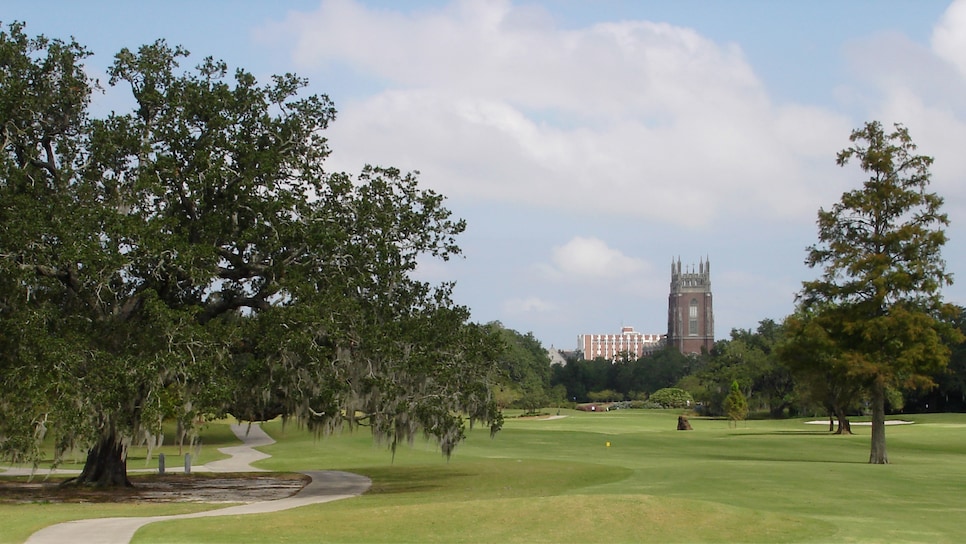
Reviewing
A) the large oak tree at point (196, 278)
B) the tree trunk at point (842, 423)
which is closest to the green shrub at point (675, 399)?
the tree trunk at point (842, 423)

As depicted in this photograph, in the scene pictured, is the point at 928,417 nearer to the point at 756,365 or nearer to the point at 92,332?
the point at 756,365

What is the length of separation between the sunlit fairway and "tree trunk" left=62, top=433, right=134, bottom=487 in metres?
5.52

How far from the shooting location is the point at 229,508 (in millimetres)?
23016

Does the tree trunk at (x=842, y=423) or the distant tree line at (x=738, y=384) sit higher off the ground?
the distant tree line at (x=738, y=384)

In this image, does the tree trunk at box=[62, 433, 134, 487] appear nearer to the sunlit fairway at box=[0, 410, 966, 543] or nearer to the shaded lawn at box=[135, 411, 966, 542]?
the sunlit fairway at box=[0, 410, 966, 543]

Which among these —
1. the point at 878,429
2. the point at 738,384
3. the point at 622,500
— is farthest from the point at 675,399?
the point at 622,500

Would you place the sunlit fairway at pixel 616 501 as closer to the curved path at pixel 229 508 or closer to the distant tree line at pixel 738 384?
the curved path at pixel 229 508

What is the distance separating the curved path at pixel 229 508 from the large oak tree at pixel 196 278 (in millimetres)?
2552

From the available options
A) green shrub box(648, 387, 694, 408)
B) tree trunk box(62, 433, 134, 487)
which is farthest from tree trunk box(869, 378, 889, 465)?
green shrub box(648, 387, 694, 408)

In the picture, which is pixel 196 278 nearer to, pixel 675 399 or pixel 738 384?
pixel 738 384

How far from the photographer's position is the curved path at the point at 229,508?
54.3 ft

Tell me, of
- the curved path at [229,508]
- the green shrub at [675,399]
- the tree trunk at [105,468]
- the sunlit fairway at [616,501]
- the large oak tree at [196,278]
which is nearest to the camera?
the curved path at [229,508]

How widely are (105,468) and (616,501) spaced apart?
54.8ft

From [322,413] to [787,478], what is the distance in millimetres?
13511
